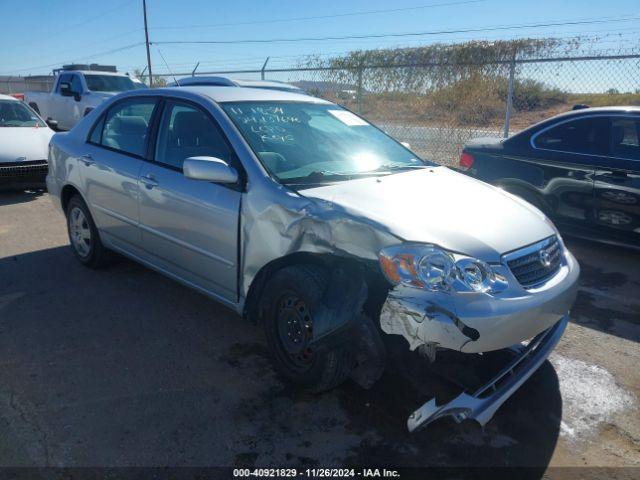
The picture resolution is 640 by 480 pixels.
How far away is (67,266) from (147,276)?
93 centimetres

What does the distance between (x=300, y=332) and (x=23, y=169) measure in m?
6.88

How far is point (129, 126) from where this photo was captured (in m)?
4.52

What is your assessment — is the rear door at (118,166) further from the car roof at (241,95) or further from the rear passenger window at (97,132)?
the car roof at (241,95)

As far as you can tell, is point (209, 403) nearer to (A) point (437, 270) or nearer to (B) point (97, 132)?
(A) point (437, 270)

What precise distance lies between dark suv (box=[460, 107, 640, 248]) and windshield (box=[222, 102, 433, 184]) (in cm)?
229

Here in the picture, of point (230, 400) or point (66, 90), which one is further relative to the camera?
point (66, 90)

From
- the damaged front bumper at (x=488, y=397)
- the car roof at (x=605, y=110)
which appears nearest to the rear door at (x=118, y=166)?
the damaged front bumper at (x=488, y=397)

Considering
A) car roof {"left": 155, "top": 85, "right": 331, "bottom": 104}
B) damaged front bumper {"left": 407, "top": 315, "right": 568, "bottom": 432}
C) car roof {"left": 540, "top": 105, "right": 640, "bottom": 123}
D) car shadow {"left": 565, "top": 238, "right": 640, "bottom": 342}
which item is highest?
car roof {"left": 155, "top": 85, "right": 331, "bottom": 104}

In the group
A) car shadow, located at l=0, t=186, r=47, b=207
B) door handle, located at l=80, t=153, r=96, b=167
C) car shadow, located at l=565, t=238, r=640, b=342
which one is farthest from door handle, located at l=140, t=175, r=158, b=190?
car shadow, located at l=0, t=186, r=47, b=207

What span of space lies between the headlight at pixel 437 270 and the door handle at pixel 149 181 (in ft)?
6.85

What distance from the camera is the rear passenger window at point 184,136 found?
3.73m

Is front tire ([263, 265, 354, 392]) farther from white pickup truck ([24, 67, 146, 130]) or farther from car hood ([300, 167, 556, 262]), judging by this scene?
white pickup truck ([24, 67, 146, 130])

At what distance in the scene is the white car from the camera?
7922 millimetres

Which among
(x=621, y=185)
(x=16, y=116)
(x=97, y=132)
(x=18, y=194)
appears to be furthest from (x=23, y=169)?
(x=621, y=185)
